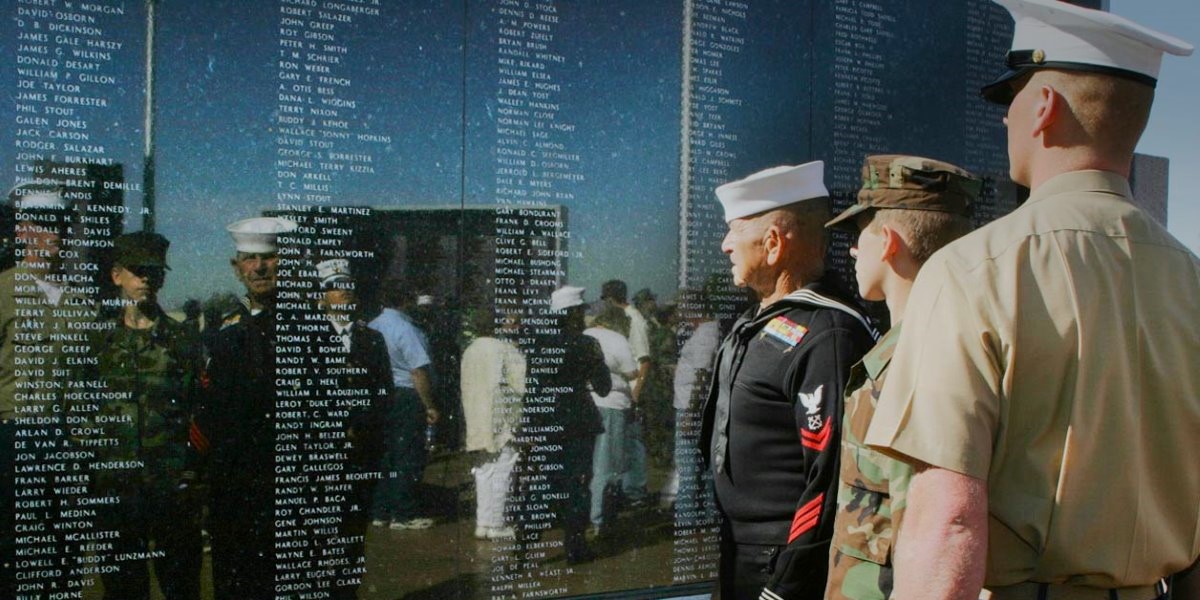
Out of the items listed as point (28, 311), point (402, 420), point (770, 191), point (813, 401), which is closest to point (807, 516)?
point (813, 401)

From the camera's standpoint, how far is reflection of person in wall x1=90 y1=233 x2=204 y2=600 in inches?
109

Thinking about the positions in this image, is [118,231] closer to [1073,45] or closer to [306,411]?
[306,411]

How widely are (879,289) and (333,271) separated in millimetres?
1779

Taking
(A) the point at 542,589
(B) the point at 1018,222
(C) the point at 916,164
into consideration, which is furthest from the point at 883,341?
(A) the point at 542,589

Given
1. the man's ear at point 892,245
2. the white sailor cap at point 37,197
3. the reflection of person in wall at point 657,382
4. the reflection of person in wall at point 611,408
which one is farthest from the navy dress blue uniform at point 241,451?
the man's ear at point 892,245

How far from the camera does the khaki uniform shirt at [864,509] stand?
2072 mm

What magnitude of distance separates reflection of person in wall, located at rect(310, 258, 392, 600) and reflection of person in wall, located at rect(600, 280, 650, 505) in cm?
98

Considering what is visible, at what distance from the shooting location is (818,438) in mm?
2523

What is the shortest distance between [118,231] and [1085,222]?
2638mm

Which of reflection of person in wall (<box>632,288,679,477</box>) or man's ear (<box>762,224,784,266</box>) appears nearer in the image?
man's ear (<box>762,224,784,266</box>)

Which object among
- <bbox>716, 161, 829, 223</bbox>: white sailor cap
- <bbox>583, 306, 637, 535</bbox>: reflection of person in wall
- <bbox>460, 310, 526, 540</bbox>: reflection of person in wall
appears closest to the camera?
<bbox>716, 161, 829, 223</bbox>: white sailor cap

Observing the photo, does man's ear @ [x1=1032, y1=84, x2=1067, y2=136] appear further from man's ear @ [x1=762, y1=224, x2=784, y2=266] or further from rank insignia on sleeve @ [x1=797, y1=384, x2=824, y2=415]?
man's ear @ [x1=762, y1=224, x2=784, y2=266]

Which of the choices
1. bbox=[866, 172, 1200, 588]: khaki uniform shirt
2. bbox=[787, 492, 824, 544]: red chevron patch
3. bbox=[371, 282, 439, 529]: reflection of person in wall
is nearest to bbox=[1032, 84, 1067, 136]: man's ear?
bbox=[866, 172, 1200, 588]: khaki uniform shirt

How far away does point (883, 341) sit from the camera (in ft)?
7.25
